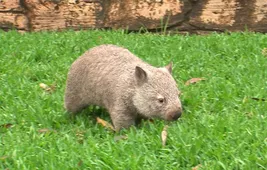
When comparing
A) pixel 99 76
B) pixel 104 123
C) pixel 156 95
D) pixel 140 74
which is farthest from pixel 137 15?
pixel 156 95

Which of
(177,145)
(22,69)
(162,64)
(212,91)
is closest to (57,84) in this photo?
(22,69)

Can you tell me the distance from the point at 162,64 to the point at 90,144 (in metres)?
2.53

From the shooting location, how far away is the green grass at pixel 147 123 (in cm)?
491

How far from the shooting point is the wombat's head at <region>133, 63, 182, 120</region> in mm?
5577

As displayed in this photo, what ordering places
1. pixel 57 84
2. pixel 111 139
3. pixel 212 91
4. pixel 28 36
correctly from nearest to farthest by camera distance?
pixel 111 139 → pixel 212 91 → pixel 57 84 → pixel 28 36

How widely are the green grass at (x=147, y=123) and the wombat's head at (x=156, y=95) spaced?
4.2 inches

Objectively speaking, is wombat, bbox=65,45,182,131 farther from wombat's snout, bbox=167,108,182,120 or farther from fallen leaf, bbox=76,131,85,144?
fallen leaf, bbox=76,131,85,144

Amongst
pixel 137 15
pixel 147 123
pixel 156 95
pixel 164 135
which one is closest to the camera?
pixel 164 135

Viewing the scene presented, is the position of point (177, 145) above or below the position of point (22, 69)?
above

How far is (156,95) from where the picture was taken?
5.66 metres

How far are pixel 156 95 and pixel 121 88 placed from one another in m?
0.35

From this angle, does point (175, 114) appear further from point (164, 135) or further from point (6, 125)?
point (6, 125)

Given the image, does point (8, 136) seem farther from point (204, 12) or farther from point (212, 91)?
point (204, 12)

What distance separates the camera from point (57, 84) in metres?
7.30
